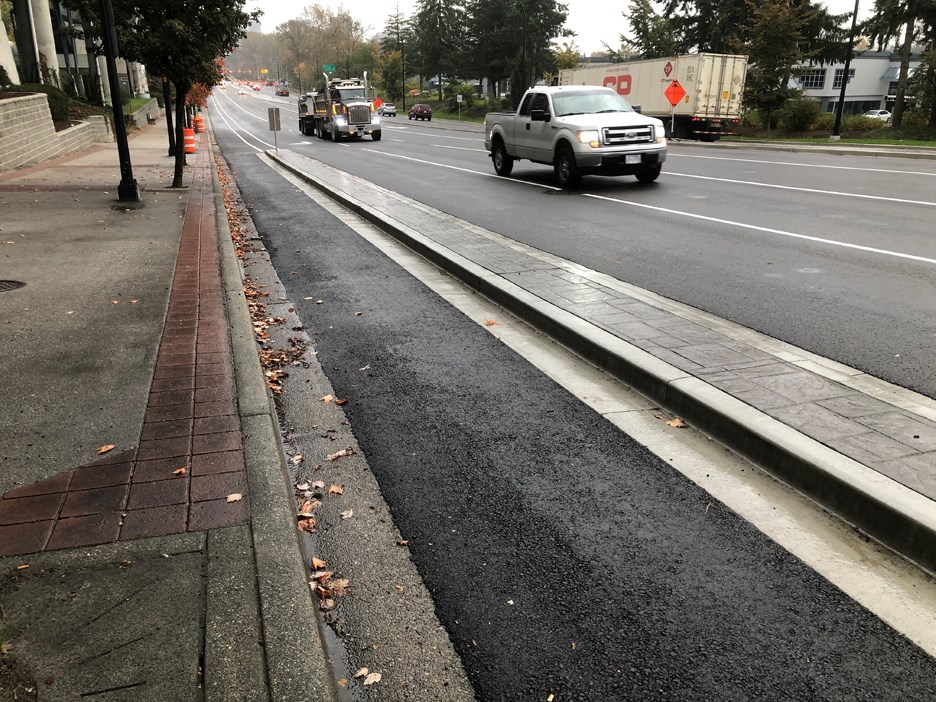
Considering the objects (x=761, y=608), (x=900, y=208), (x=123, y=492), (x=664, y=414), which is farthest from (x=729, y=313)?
(x=900, y=208)

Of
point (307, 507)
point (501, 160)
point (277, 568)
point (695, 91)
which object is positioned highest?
point (695, 91)

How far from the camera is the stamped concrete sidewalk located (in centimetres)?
235

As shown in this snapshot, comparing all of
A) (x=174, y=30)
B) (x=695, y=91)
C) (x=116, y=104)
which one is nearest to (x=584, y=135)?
(x=174, y=30)

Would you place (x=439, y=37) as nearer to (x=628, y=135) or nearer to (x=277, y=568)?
(x=628, y=135)

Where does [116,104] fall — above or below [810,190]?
above

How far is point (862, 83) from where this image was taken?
77438 millimetres

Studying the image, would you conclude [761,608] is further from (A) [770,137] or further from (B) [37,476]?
(A) [770,137]

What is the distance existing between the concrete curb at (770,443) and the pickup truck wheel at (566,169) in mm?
9567

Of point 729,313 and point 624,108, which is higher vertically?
point 624,108

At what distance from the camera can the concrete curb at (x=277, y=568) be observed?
7.63ft

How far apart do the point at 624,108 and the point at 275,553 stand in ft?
50.3

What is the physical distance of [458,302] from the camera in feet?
23.4

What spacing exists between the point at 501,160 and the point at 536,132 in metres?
1.99

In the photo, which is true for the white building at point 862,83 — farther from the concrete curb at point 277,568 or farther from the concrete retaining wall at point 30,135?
the concrete curb at point 277,568
